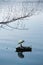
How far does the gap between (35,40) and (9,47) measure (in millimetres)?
1405

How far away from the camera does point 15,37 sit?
1186 cm

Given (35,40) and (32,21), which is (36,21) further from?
(35,40)

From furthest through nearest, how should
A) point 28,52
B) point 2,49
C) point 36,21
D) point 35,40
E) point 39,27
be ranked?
point 36,21 < point 39,27 < point 35,40 < point 2,49 < point 28,52

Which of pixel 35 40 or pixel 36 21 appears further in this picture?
pixel 36 21

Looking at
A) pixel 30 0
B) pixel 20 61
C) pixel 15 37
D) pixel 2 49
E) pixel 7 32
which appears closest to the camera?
pixel 20 61

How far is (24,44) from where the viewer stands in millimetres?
10398

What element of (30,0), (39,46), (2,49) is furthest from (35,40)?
(30,0)

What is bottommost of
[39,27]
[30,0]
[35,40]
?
[35,40]

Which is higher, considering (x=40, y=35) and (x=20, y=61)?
(x=40, y=35)

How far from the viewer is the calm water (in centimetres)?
870

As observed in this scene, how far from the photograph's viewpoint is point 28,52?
366 inches

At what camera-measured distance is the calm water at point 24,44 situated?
870cm

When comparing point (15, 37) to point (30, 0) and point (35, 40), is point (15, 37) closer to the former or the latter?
point (35, 40)

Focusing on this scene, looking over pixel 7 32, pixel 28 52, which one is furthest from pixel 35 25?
pixel 28 52
